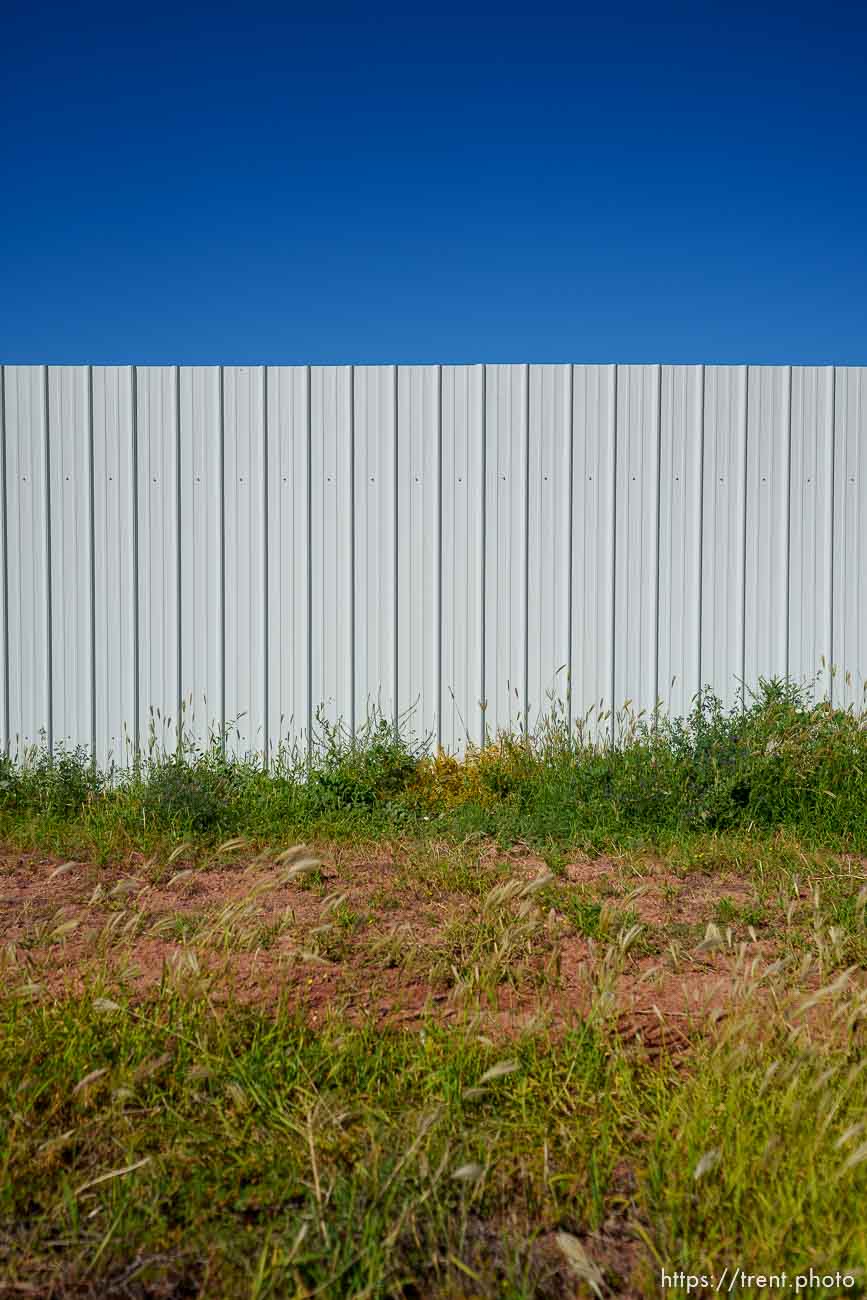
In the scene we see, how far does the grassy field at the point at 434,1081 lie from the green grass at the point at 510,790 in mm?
391

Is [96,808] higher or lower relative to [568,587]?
lower

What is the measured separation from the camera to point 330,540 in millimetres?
5680

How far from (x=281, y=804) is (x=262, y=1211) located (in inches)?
126

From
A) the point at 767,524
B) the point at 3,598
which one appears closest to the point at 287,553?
the point at 3,598

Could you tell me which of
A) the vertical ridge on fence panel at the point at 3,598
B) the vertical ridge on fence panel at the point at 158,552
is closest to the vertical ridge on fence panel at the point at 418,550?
the vertical ridge on fence panel at the point at 158,552

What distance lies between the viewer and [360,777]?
5.12m

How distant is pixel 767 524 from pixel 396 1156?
497 centimetres

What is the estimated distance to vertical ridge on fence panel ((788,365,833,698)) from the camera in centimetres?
586

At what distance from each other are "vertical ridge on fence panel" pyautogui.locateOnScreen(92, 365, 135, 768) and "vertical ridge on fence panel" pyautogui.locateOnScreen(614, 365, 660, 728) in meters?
3.12

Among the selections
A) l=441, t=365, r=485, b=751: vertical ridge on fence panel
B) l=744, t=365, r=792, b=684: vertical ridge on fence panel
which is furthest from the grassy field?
l=744, t=365, r=792, b=684: vertical ridge on fence panel

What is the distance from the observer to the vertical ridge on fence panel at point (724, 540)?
579 centimetres

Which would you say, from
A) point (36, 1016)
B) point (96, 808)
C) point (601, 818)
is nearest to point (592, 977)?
point (36, 1016)

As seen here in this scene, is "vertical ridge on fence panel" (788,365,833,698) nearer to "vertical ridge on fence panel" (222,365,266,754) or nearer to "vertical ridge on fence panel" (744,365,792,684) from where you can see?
"vertical ridge on fence panel" (744,365,792,684)

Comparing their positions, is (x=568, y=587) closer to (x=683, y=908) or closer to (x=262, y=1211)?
(x=683, y=908)
